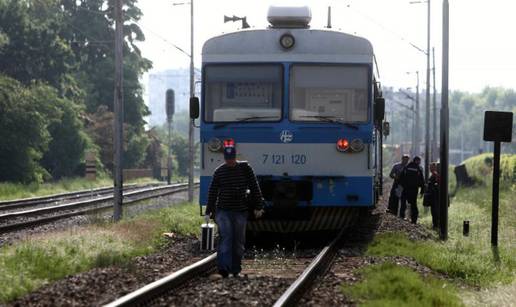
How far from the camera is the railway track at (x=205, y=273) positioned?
359 inches

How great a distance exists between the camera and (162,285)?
10.0m

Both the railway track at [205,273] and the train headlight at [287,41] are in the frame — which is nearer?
the railway track at [205,273]

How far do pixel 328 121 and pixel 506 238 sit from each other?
7039mm

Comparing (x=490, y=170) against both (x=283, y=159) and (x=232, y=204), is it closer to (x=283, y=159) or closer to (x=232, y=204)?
(x=283, y=159)

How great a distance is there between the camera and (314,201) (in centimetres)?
1520

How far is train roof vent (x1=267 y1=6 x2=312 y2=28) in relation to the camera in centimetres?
1567

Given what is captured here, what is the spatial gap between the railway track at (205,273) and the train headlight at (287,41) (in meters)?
3.42

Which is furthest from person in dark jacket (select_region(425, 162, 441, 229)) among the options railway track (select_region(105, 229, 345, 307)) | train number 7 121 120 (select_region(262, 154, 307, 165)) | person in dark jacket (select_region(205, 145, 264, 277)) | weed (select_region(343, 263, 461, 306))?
person in dark jacket (select_region(205, 145, 264, 277))

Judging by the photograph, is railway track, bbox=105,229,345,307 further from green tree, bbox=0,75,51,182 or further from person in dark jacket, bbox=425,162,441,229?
green tree, bbox=0,75,51,182

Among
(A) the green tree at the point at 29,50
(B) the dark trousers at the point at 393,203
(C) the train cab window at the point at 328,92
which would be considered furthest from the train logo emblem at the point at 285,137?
(A) the green tree at the point at 29,50

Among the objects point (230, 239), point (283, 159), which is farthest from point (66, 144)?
point (230, 239)

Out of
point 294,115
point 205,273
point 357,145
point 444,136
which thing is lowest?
point 205,273

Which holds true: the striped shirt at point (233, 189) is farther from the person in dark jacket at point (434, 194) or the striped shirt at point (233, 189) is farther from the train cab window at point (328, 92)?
the person in dark jacket at point (434, 194)

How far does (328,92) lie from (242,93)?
1416 millimetres
